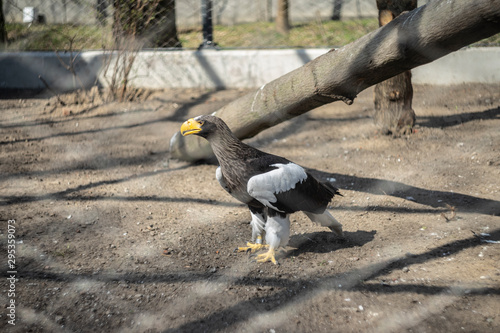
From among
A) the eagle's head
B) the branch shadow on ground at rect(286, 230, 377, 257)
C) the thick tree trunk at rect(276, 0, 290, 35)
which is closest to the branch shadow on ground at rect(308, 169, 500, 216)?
the branch shadow on ground at rect(286, 230, 377, 257)

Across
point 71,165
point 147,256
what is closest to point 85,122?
point 71,165

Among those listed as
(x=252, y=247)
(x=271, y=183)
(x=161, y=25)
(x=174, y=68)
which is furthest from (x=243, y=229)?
(x=161, y=25)

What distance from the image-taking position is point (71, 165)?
482 centimetres

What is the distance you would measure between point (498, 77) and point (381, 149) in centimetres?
250

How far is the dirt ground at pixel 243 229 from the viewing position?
8.66ft

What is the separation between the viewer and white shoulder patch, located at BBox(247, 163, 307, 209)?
2994 mm

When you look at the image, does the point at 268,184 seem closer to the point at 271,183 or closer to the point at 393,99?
the point at 271,183

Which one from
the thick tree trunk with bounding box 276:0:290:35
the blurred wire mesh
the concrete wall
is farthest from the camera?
the thick tree trunk with bounding box 276:0:290:35

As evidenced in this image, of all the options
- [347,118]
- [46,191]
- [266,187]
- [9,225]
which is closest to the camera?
[266,187]

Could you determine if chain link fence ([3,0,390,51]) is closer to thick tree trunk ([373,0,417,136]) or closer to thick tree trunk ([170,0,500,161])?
thick tree trunk ([373,0,417,136])

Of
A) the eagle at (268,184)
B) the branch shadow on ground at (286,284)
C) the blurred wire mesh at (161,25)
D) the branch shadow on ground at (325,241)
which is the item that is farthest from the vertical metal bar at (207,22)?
the branch shadow on ground at (286,284)

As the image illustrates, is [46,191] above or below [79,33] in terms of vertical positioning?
below

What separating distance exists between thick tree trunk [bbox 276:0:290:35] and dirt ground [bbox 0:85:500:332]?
→ 4.04 metres

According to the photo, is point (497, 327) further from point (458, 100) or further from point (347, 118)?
point (458, 100)
